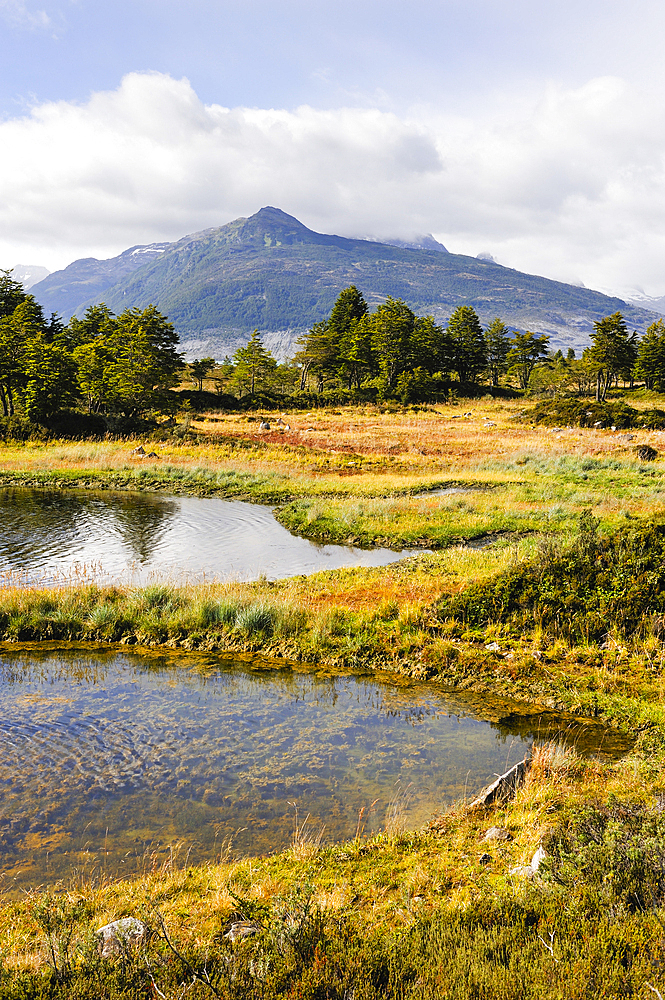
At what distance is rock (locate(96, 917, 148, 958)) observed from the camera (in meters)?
4.54

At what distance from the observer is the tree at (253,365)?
92375 mm

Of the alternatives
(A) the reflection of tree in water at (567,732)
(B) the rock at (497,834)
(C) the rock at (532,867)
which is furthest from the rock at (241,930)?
(A) the reflection of tree in water at (567,732)

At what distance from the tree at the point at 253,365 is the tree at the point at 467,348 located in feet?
106

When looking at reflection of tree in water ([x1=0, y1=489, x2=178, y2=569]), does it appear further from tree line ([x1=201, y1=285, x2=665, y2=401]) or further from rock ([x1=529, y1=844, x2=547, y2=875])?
tree line ([x1=201, y1=285, x2=665, y2=401])

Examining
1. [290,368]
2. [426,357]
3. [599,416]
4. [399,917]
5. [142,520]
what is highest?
[290,368]

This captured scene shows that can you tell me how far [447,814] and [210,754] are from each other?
354cm

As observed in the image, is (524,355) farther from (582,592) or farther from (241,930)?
(241,930)

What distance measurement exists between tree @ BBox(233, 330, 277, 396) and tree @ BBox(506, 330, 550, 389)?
152 ft

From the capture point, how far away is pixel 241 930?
4.85 metres

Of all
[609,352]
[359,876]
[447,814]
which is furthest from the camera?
[609,352]

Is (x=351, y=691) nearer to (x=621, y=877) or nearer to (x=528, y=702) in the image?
(x=528, y=702)

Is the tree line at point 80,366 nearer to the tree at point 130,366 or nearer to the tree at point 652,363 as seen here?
the tree at point 130,366

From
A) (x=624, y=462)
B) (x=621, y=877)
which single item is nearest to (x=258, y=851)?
(x=621, y=877)

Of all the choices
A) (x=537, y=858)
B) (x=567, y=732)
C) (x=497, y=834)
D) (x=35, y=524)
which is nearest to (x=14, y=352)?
(x=35, y=524)
